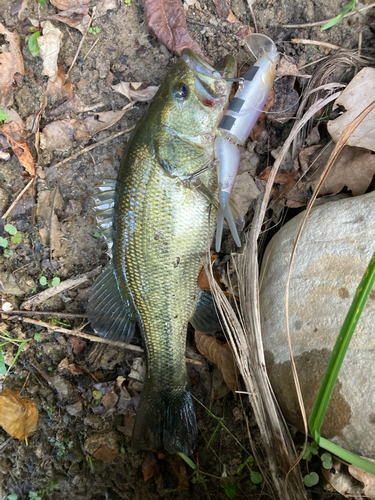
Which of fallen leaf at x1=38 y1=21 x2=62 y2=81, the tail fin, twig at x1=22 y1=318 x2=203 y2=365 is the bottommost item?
the tail fin

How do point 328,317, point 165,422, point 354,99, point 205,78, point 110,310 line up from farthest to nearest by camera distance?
point 110,310 → point 165,422 → point 354,99 → point 205,78 → point 328,317

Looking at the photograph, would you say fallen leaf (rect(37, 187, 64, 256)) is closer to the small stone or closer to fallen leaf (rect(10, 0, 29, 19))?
the small stone

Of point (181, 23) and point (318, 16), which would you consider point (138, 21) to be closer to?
point (181, 23)

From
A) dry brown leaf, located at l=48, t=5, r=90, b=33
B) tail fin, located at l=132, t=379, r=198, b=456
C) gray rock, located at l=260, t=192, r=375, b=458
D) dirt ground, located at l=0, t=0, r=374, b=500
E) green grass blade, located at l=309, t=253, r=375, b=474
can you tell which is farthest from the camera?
dry brown leaf, located at l=48, t=5, r=90, b=33

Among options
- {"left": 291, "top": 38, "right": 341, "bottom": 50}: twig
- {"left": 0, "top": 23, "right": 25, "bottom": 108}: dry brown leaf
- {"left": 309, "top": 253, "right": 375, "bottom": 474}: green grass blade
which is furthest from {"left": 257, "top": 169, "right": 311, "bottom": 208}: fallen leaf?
{"left": 0, "top": 23, "right": 25, "bottom": 108}: dry brown leaf

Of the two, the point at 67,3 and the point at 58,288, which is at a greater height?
the point at 67,3

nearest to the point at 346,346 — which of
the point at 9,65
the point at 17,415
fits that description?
the point at 17,415

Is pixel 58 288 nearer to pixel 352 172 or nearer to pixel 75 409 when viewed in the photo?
pixel 75 409
